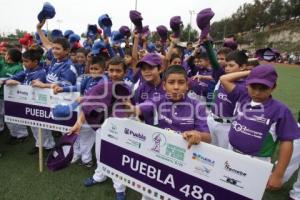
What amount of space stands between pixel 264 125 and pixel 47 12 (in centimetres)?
424

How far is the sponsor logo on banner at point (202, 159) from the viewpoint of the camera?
2055 mm

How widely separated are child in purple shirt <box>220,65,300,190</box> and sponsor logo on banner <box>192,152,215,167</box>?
629 millimetres

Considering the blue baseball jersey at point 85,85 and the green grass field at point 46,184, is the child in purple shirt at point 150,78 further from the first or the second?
the green grass field at point 46,184

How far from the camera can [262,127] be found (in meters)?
2.57

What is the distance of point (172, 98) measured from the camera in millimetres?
2551

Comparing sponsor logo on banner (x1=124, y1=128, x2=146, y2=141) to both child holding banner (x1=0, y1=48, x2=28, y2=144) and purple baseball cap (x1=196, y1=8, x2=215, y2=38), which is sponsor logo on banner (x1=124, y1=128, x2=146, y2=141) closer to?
purple baseball cap (x1=196, y1=8, x2=215, y2=38)

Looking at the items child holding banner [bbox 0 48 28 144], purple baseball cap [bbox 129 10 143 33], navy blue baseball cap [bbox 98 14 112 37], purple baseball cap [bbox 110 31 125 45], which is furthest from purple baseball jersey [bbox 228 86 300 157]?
child holding banner [bbox 0 48 28 144]

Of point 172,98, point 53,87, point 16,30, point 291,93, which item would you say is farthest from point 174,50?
point 16,30

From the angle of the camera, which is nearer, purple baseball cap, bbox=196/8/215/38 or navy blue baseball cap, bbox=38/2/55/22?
purple baseball cap, bbox=196/8/215/38

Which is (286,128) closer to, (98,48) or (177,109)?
(177,109)

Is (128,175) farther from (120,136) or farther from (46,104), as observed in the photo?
(46,104)

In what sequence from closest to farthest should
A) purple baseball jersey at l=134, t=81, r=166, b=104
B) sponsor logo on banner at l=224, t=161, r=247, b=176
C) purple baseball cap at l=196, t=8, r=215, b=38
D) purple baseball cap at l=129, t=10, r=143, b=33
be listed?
sponsor logo on banner at l=224, t=161, r=247, b=176 < purple baseball cap at l=196, t=8, r=215, b=38 < purple baseball jersey at l=134, t=81, r=166, b=104 < purple baseball cap at l=129, t=10, r=143, b=33

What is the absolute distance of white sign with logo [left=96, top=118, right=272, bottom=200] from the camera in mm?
1926

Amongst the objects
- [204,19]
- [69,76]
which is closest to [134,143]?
[204,19]
